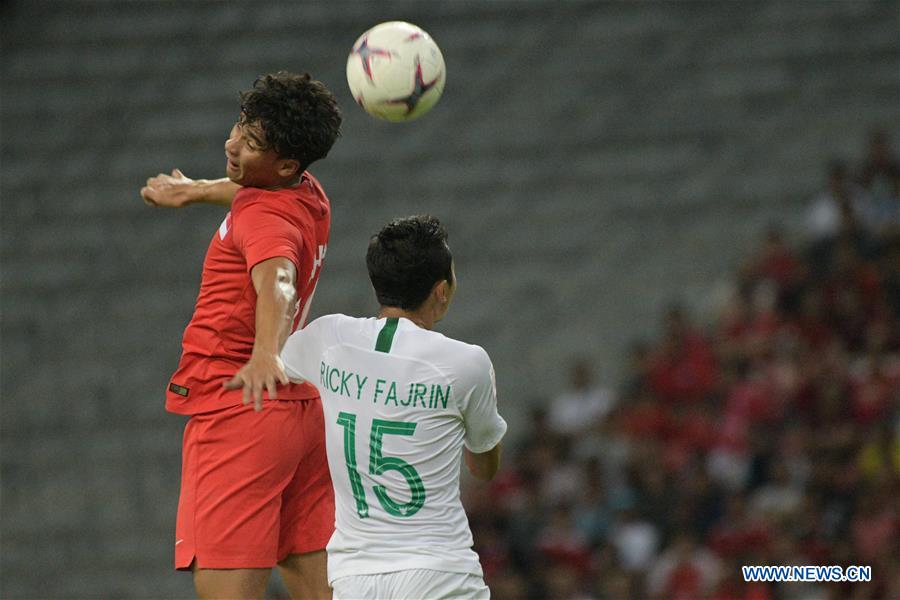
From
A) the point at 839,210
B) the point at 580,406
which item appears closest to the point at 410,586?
the point at 580,406

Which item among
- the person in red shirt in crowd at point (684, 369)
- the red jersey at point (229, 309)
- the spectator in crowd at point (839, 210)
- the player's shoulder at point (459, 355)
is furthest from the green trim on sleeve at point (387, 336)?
the spectator in crowd at point (839, 210)

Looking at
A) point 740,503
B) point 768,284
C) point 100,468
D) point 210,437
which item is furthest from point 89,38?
point 210,437

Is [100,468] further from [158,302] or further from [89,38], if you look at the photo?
[89,38]

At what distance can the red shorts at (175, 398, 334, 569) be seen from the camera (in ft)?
12.9

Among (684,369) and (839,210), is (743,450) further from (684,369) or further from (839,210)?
(839,210)

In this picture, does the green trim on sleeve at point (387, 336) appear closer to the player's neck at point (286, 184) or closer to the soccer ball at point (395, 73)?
the player's neck at point (286, 184)

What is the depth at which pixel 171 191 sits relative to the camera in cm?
464

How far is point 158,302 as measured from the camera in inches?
487

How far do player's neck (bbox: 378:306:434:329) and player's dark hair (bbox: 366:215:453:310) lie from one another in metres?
0.01

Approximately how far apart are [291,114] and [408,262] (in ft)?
2.06

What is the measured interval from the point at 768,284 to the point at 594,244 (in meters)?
2.08

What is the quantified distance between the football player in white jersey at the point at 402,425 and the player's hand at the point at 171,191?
1025 millimetres

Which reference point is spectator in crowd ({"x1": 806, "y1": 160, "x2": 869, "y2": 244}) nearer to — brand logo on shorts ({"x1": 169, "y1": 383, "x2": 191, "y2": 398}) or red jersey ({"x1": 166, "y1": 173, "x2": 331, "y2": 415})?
red jersey ({"x1": 166, "y1": 173, "x2": 331, "y2": 415})

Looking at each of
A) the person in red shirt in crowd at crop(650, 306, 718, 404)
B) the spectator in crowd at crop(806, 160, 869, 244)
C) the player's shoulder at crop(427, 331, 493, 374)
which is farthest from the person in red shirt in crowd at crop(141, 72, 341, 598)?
the spectator in crowd at crop(806, 160, 869, 244)
